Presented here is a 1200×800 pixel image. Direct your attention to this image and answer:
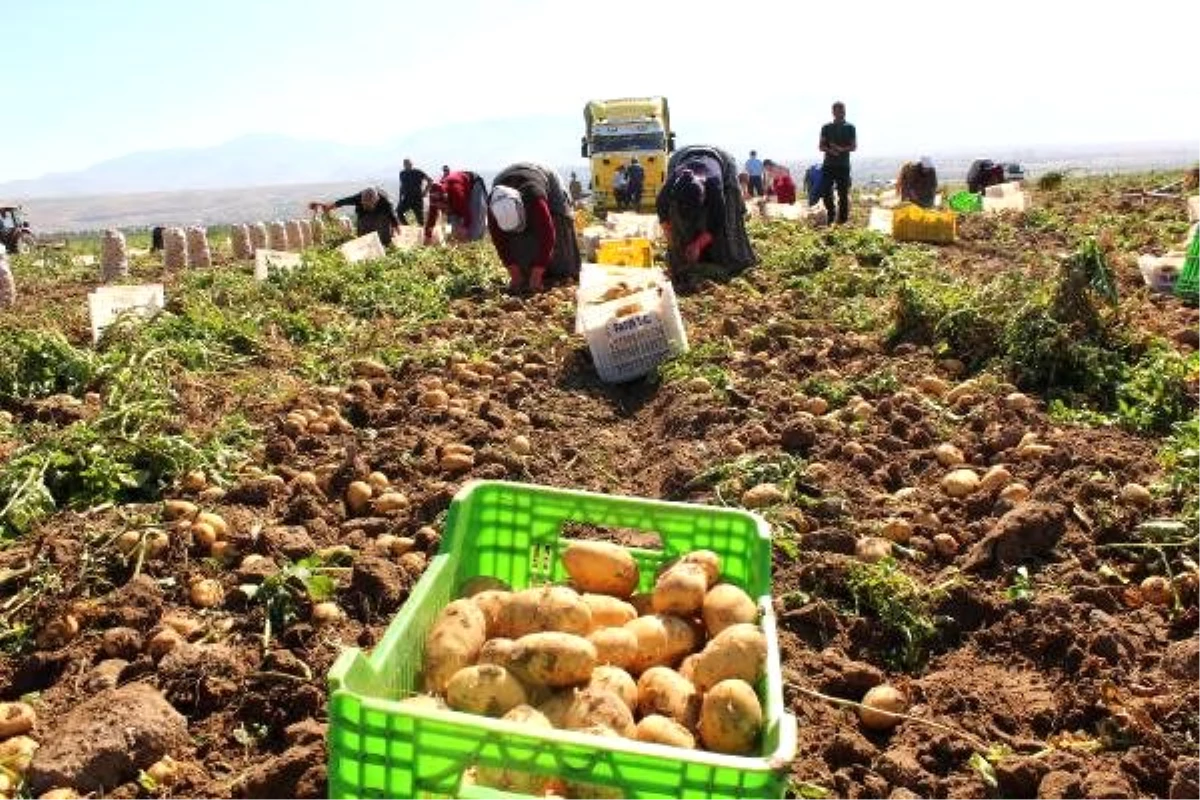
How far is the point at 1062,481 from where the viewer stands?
4305 millimetres

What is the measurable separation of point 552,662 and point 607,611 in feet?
1.14

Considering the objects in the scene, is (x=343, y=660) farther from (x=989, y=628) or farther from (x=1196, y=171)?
(x=1196, y=171)

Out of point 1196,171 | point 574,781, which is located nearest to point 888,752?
point 574,781

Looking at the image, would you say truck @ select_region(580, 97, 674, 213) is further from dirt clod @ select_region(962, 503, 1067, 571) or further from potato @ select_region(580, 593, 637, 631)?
potato @ select_region(580, 593, 637, 631)

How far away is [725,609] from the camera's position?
2.55 meters

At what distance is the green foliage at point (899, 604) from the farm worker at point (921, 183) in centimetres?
→ 1632

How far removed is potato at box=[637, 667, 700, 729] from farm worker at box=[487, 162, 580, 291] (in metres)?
6.72

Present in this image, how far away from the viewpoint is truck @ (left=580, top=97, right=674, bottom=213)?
2366cm

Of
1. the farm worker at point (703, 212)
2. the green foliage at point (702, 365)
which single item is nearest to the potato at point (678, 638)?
the green foliage at point (702, 365)

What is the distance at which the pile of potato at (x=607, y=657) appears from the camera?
217cm

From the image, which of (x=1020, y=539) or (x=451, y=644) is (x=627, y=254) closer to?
(x=1020, y=539)

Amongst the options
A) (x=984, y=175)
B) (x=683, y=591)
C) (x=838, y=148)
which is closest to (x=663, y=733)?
(x=683, y=591)

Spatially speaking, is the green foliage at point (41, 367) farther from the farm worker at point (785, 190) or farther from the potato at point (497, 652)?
the farm worker at point (785, 190)

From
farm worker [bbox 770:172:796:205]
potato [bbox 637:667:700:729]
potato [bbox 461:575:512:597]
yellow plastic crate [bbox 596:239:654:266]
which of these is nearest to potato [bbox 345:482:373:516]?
potato [bbox 461:575:512:597]
